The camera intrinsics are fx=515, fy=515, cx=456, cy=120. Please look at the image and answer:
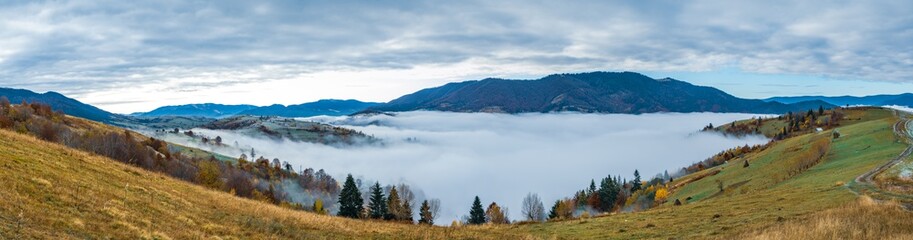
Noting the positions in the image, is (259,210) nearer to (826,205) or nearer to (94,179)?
(94,179)

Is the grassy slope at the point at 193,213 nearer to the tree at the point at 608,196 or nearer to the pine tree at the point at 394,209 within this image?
the pine tree at the point at 394,209

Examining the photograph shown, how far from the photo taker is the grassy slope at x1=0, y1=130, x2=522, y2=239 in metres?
17.8

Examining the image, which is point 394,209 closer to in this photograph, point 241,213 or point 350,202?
point 350,202

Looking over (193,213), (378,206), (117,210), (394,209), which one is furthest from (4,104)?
(117,210)

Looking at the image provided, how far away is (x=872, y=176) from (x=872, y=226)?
2718 cm

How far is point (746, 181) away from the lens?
241 feet

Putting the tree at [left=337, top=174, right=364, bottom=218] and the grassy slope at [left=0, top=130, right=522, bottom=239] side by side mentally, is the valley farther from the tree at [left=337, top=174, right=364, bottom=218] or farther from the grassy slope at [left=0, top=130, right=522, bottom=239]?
the tree at [left=337, top=174, right=364, bottom=218]

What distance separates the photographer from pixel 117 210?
69.2ft

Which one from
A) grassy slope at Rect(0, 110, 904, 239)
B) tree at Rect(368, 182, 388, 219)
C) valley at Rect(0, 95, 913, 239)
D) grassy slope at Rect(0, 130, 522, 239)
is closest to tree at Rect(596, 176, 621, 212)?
tree at Rect(368, 182, 388, 219)

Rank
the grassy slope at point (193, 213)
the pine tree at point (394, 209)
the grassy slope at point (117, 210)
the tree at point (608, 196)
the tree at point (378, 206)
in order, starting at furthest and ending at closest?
the tree at point (608, 196)
the pine tree at point (394, 209)
the tree at point (378, 206)
the grassy slope at point (193, 213)
the grassy slope at point (117, 210)

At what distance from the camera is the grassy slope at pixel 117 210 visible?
58.4 feet

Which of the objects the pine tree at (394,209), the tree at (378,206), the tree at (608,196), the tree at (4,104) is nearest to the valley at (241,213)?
the tree at (378,206)

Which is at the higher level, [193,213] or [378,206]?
[193,213]

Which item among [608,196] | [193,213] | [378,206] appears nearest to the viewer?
[193,213]
